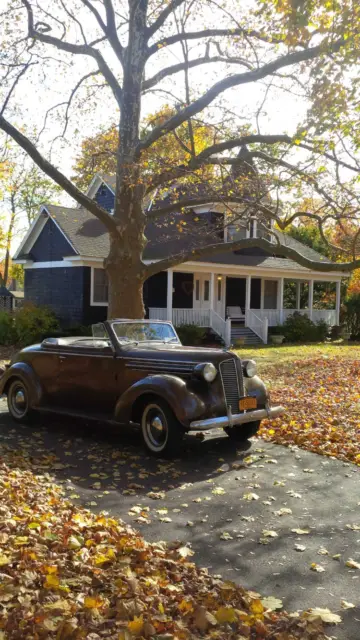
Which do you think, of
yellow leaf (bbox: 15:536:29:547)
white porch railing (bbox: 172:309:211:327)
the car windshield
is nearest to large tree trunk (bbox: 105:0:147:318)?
the car windshield

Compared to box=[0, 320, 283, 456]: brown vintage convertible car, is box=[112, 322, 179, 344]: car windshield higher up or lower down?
higher up

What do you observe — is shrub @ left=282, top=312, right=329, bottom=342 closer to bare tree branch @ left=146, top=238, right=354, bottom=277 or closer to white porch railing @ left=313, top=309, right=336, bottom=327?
white porch railing @ left=313, top=309, right=336, bottom=327

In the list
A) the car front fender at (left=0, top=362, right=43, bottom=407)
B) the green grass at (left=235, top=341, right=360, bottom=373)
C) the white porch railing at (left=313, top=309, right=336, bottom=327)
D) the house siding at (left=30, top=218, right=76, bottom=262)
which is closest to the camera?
the car front fender at (left=0, top=362, right=43, bottom=407)

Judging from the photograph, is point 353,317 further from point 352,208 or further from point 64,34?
point 64,34

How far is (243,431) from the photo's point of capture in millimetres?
7980

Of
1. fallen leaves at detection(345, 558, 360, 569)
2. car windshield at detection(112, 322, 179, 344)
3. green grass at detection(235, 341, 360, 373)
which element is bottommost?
green grass at detection(235, 341, 360, 373)

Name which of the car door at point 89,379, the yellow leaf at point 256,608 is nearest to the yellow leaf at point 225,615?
the yellow leaf at point 256,608

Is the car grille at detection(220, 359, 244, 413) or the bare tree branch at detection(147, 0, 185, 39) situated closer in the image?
the car grille at detection(220, 359, 244, 413)

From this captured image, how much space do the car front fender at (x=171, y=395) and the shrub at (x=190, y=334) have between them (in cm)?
1525

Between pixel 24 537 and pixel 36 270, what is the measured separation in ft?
76.9

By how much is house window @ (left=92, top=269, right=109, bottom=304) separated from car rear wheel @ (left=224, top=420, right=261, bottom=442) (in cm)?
1650

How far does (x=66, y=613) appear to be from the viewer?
3.22m

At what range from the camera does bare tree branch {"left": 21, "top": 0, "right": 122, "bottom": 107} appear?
47.2 ft

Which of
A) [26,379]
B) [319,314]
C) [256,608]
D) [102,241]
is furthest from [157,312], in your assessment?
[256,608]
